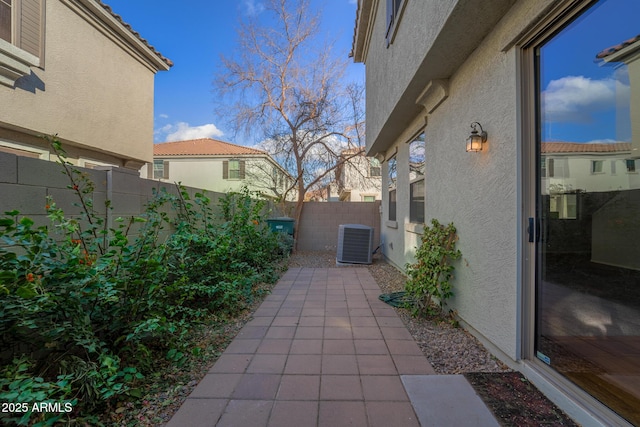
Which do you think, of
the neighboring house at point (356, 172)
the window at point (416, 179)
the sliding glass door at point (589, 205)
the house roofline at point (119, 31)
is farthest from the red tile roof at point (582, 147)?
the house roofline at point (119, 31)

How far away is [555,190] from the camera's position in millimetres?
2139

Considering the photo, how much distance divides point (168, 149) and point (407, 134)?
19.2m

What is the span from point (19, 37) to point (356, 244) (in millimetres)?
7102

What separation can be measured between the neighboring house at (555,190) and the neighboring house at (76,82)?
6.26 metres

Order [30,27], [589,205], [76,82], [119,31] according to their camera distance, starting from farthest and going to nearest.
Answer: [119,31] → [76,82] → [30,27] → [589,205]

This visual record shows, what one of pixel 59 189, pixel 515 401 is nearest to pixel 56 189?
pixel 59 189

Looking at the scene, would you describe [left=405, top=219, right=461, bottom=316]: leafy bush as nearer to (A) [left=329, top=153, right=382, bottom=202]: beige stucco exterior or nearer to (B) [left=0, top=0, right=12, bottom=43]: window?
(A) [left=329, top=153, right=382, bottom=202]: beige stucco exterior

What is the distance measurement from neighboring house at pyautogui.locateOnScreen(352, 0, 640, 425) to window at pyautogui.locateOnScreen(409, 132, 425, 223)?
180 cm

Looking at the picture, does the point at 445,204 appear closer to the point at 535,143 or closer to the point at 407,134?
the point at 535,143

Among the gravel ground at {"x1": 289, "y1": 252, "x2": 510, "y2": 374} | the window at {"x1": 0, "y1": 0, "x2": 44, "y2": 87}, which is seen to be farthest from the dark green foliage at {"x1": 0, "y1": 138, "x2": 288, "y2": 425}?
the window at {"x1": 0, "y1": 0, "x2": 44, "y2": 87}

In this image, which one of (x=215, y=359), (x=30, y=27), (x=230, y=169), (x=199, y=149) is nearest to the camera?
(x=215, y=359)

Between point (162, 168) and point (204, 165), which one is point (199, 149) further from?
point (162, 168)

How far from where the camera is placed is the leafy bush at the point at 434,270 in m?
3.30

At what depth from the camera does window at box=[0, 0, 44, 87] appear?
4645 millimetres
